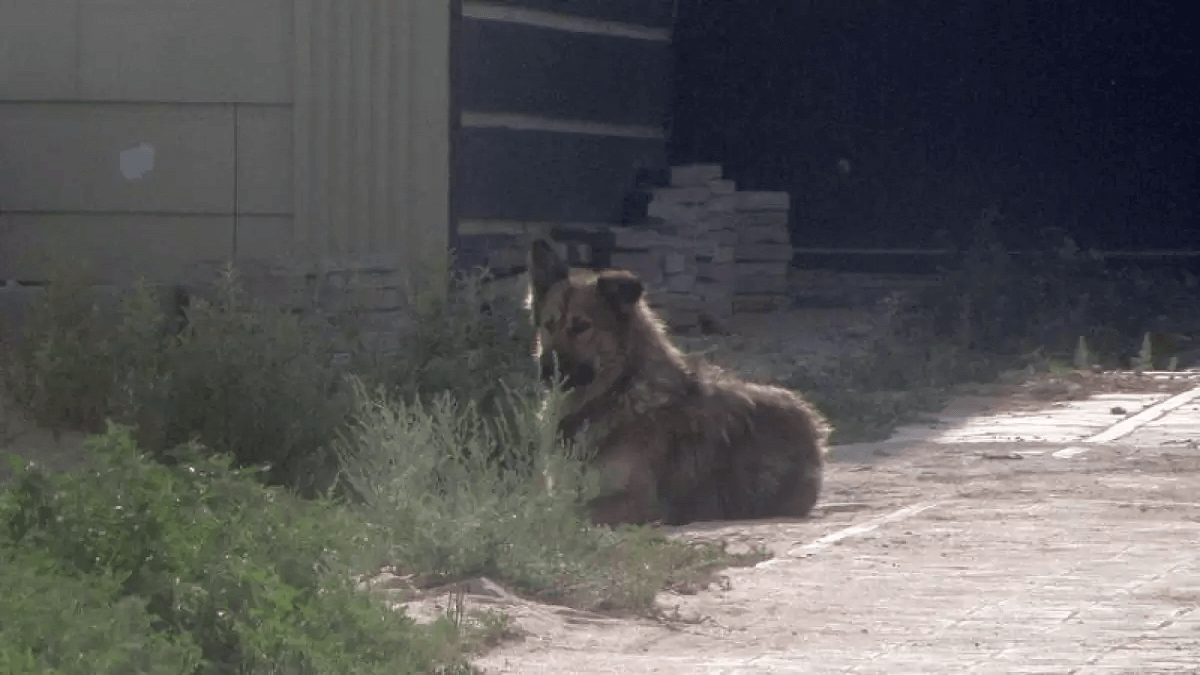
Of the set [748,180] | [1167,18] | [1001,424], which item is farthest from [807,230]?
[1001,424]

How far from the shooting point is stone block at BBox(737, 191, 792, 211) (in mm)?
18297

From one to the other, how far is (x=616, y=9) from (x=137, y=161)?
196 inches

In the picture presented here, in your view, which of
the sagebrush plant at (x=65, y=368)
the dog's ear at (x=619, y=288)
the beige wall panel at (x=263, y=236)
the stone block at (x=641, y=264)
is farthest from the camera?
the stone block at (x=641, y=264)

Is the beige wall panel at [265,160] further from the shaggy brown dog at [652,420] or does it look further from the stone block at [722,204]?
the stone block at [722,204]

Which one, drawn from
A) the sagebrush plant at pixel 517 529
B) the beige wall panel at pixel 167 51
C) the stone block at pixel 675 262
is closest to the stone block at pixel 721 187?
the stone block at pixel 675 262

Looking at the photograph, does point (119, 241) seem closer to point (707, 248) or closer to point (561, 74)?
point (561, 74)

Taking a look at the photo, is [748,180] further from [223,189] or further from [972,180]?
[223,189]

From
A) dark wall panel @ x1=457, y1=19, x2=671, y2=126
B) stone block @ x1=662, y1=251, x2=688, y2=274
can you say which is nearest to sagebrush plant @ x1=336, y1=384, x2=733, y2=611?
dark wall panel @ x1=457, y1=19, x2=671, y2=126

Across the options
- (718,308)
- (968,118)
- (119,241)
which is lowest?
(718,308)

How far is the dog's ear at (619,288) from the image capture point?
878 cm

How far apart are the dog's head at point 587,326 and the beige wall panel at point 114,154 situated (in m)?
5.43

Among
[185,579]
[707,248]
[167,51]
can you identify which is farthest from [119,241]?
[185,579]

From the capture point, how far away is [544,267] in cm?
905

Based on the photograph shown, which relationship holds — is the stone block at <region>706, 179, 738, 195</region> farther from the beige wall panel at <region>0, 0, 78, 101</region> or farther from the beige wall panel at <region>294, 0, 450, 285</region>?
the beige wall panel at <region>0, 0, 78, 101</region>
